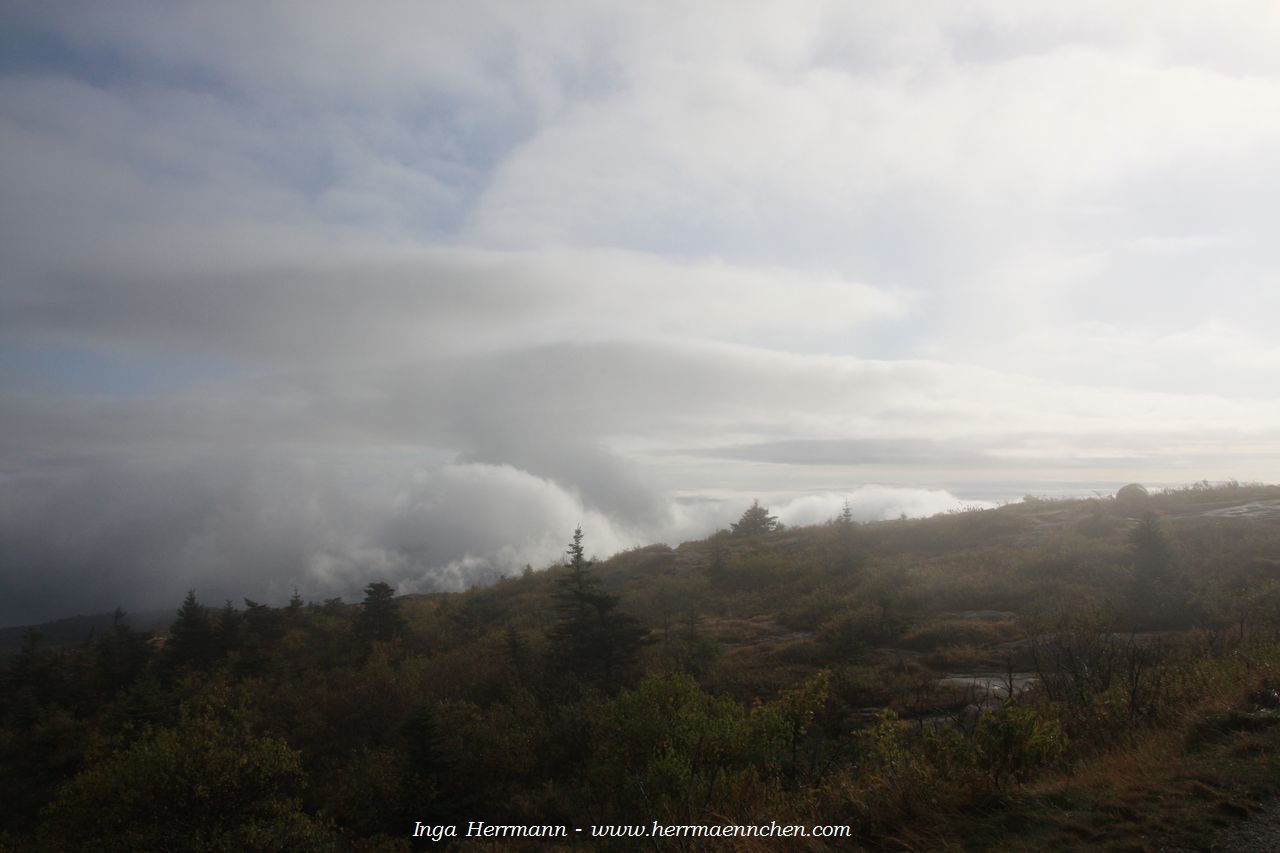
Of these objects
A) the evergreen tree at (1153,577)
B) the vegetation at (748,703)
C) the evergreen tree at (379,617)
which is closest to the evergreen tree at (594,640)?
the vegetation at (748,703)

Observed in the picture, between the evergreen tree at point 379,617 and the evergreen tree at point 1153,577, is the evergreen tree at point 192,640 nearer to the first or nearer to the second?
the evergreen tree at point 379,617

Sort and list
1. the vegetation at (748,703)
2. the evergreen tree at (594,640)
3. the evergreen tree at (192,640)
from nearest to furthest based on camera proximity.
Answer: the vegetation at (748,703) → the evergreen tree at (594,640) → the evergreen tree at (192,640)

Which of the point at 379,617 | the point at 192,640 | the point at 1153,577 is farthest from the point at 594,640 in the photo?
the point at 192,640

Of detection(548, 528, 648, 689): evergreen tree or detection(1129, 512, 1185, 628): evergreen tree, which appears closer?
detection(1129, 512, 1185, 628): evergreen tree

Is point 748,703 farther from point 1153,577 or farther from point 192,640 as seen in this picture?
point 192,640

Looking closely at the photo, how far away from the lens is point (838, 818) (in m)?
6.13

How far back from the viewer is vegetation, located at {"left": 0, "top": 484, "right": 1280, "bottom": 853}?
6.40 meters

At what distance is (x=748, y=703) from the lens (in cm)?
1509

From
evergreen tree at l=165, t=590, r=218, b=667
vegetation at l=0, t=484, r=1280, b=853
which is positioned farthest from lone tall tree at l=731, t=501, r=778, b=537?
evergreen tree at l=165, t=590, r=218, b=667

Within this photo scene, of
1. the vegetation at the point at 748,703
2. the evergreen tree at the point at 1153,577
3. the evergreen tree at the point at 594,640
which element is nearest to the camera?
the vegetation at the point at 748,703

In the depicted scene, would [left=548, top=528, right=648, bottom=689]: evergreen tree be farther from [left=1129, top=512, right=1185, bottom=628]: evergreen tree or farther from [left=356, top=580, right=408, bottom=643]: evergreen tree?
[left=1129, top=512, right=1185, bottom=628]: evergreen tree

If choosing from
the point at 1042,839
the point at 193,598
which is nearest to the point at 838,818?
the point at 1042,839

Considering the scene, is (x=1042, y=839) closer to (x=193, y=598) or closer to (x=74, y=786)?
(x=74, y=786)

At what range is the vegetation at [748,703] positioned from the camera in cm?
640
